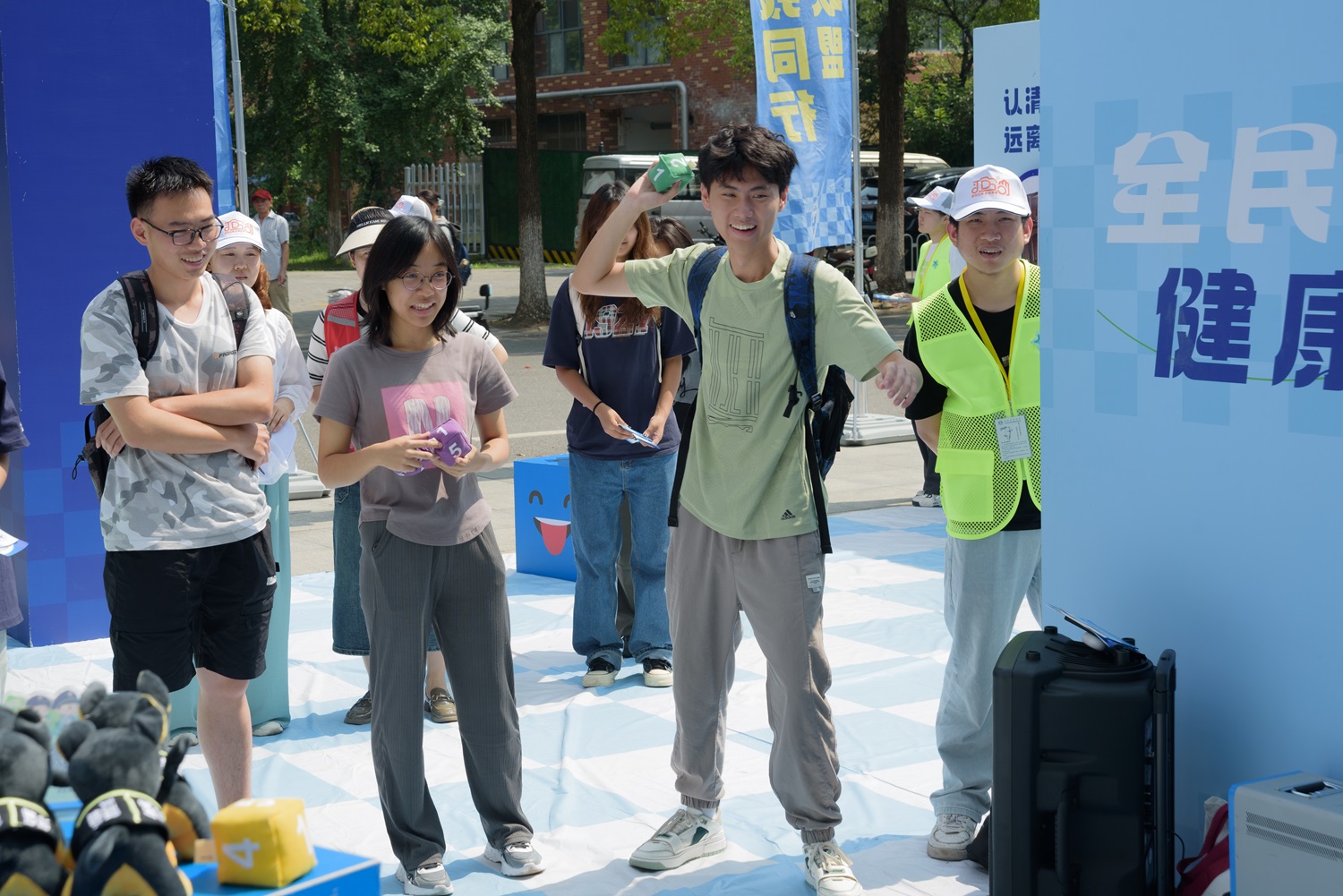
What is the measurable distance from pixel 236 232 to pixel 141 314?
1313 millimetres

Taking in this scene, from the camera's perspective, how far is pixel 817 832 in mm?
3484

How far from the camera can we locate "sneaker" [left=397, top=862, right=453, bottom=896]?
3467 millimetres

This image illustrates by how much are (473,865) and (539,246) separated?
1435cm

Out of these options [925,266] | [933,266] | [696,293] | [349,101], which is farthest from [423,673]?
[349,101]

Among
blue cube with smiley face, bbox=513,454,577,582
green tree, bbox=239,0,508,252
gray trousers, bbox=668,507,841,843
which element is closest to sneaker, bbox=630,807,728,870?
gray trousers, bbox=668,507,841,843

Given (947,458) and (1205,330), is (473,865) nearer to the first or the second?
(947,458)

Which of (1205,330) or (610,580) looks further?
(610,580)

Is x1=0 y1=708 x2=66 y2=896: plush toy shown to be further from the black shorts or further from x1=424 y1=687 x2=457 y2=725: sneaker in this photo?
x1=424 y1=687 x2=457 y2=725: sneaker

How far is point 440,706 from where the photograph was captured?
4848mm

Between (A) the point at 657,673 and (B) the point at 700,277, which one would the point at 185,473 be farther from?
(A) the point at 657,673

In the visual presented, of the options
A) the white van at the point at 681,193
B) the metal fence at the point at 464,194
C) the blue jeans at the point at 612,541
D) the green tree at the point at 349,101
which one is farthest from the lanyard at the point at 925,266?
the metal fence at the point at 464,194

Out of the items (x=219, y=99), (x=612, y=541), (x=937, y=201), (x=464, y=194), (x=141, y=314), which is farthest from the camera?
(x=464, y=194)

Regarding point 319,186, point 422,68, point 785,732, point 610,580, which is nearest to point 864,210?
point 422,68

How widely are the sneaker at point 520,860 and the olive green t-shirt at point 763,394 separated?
3.23 ft
